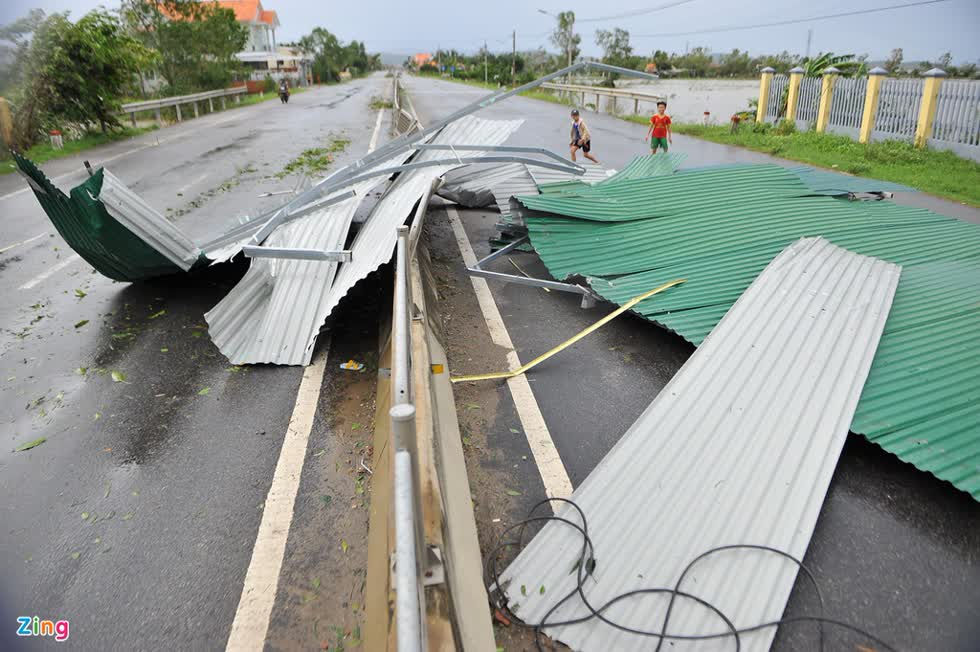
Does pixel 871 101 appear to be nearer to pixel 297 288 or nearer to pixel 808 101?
pixel 808 101

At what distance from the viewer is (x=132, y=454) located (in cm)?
417

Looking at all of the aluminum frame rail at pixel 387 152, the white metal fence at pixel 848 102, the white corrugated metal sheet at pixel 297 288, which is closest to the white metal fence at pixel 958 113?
the white metal fence at pixel 848 102

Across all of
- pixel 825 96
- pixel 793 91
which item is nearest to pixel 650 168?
pixel 825 96

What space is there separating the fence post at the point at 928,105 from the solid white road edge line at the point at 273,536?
1642 cm

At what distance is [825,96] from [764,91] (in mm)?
3299

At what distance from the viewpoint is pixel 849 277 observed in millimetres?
5262

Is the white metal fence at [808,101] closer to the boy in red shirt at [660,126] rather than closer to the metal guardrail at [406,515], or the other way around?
the boy in red shirt at [660,126]

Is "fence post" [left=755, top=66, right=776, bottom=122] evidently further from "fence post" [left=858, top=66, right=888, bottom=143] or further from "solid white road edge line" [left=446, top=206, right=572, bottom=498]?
"solid white road edge line" [left=446, top=206, right=572, bottom=498]

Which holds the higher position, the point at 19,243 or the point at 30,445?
the point at 19,243

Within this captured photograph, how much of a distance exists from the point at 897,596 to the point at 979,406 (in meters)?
1.57

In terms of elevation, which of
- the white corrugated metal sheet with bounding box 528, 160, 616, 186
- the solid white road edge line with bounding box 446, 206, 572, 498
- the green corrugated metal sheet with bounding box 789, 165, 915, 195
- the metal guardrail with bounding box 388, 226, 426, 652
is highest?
the white corrugated metal sheet with bounding box 528, 160, 616, 186

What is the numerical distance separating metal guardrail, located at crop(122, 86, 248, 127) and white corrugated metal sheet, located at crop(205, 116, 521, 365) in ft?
65.7

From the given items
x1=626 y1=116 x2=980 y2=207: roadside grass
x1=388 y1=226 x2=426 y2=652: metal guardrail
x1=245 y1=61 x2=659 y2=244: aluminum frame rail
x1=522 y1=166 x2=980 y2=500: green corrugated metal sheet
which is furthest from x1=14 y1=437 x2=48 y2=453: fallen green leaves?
x1=626 y1=116 x2=980 y2=207: roadside grass

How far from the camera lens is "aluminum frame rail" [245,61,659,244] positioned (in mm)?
6812
